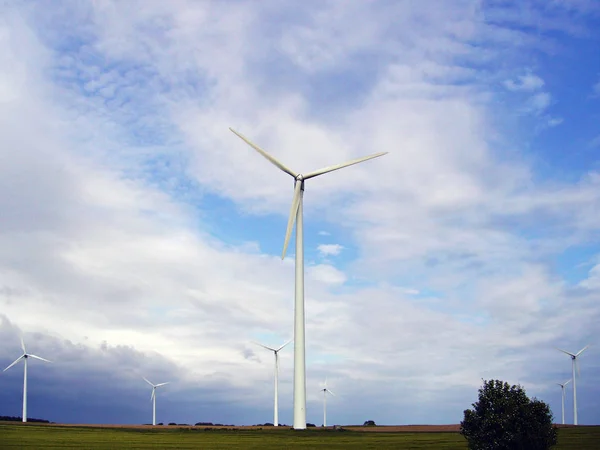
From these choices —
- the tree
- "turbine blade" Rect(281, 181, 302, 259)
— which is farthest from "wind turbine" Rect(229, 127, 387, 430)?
the tree

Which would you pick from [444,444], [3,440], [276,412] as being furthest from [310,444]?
[276,412]

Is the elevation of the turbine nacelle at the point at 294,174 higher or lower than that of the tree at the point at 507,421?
higher

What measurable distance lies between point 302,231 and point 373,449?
4263 cm

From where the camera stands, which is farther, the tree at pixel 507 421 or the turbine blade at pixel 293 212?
the turbine blade at pixel 293 212

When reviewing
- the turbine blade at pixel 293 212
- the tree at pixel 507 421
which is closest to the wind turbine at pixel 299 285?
the turbine blade at pixel 293 212

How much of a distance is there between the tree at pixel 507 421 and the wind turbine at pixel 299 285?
3570 cm

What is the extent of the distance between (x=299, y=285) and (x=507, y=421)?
47.1 meters

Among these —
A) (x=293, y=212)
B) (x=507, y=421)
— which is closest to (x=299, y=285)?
(x=293, y=212)

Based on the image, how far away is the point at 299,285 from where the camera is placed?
124562 millimetres

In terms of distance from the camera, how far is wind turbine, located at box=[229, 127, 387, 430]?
121125mm

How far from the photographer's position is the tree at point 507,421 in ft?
294

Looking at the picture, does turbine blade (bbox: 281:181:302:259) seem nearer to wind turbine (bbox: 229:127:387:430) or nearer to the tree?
wind turbine (bbox: 229:127:387:430)

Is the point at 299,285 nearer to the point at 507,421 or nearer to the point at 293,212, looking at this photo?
the point at 293,212

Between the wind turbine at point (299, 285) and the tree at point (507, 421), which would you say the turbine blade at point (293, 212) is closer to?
the wind turbine at point (299, 285)
